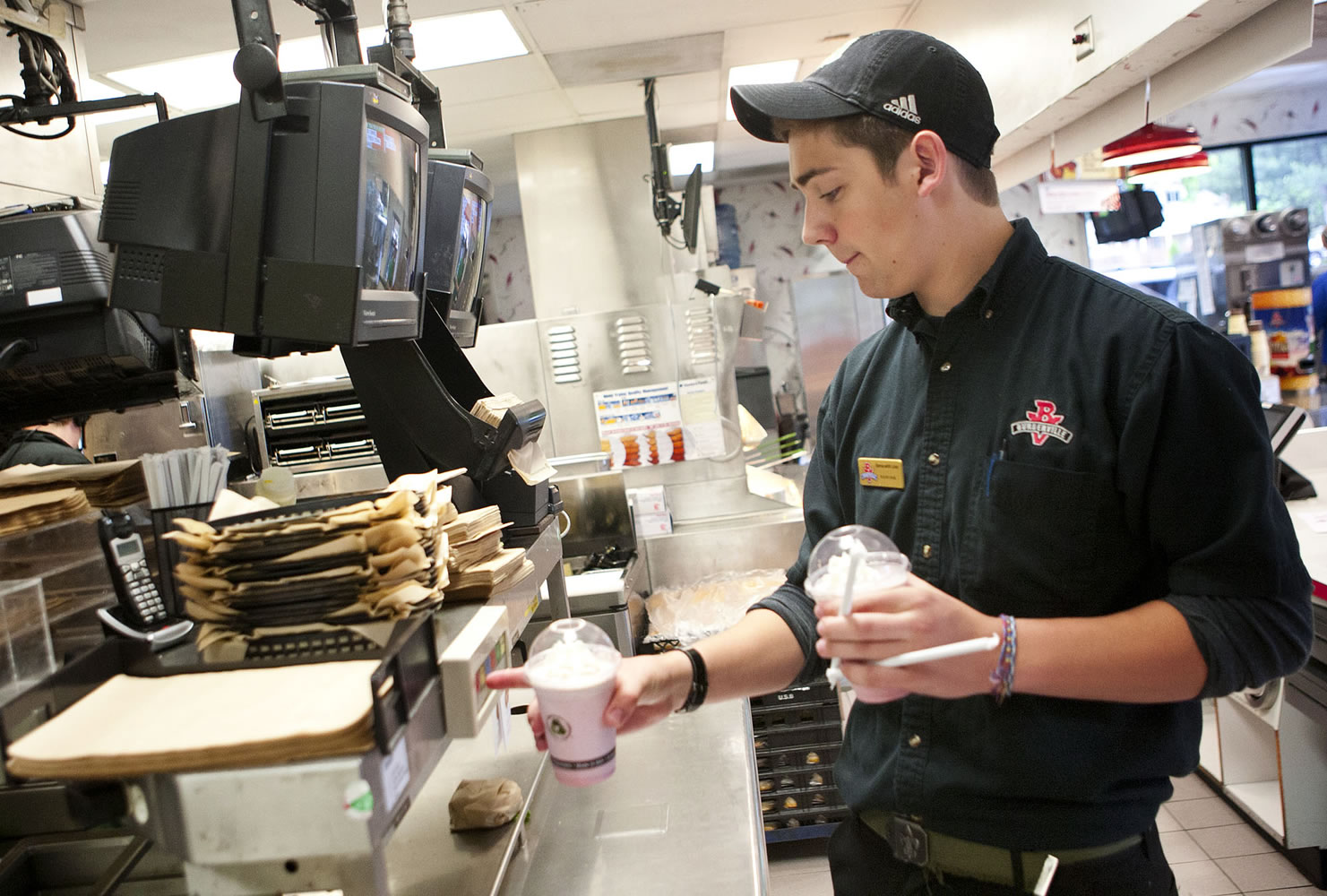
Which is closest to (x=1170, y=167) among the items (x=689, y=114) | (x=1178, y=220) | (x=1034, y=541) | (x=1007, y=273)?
(x=689, y=114)

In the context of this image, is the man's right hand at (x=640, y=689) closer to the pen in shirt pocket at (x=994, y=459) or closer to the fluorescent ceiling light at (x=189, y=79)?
the pen in shirt pocket at (x=994, y=459)

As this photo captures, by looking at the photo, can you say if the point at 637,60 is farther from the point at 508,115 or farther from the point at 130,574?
the point at 130,574

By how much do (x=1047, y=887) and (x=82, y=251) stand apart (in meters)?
2.09

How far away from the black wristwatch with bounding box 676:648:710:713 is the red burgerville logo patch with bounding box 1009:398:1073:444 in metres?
0.61

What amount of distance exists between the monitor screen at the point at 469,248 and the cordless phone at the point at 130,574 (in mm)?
966

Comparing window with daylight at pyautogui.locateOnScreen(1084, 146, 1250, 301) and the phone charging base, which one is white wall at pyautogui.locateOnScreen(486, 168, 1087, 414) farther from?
the phone charging base

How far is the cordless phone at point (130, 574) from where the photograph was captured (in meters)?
1.29

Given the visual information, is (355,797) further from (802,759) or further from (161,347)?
(802,759)

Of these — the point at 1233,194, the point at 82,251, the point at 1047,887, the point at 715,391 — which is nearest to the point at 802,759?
the point at 715,391

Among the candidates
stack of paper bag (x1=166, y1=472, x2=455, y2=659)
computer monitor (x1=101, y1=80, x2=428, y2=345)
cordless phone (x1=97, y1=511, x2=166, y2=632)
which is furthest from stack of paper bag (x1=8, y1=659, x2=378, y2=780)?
computer monitor (x1=101, y1=80, x2=428, y2=345)

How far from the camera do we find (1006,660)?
119cm

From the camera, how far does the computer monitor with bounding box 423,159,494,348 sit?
6.69ft

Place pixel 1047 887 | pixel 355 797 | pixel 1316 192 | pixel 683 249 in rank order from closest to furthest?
1. pixel 355 797
2. pixel 1047 887
3. pixel 683 249
4. pixel 1316 192

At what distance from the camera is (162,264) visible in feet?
4.67
